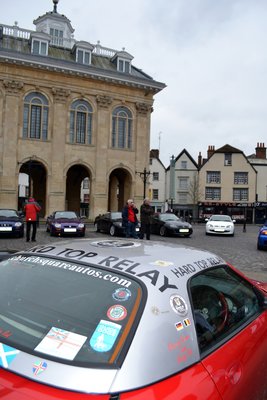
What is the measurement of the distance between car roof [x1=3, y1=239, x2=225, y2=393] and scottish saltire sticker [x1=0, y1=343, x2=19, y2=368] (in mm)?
57

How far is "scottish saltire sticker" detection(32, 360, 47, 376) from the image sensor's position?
160cm

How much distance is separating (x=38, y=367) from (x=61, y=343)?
0.20 metres

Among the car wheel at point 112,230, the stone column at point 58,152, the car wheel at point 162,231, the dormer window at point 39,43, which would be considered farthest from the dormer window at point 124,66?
the car wheel at point 112,230

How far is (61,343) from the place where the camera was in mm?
1806

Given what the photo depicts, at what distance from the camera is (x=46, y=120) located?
3269 cm

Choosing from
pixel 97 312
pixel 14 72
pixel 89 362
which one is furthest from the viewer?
pixel 14 72

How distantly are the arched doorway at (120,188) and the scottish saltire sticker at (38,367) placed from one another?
112 feet

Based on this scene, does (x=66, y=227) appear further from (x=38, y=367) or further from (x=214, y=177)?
(x=214, y=177)

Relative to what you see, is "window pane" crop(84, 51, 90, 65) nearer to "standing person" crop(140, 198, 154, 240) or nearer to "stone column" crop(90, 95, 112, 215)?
"stone column" crop(90, 95, 112, 215)

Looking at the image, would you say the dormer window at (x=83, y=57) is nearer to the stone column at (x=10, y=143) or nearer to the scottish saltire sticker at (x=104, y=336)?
the stone column at (x=10, y=143)

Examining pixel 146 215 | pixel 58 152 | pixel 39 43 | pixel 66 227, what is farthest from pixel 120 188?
pixel 146 215

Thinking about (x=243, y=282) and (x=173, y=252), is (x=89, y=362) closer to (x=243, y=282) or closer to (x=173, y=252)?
(x=173, y=252)

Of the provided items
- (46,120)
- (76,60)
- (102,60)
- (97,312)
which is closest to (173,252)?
(97,312)

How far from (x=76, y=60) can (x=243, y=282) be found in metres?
34.6
